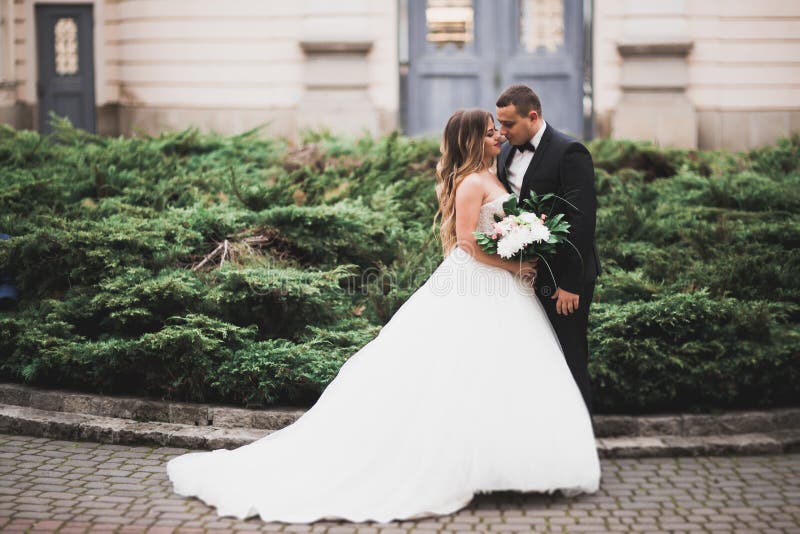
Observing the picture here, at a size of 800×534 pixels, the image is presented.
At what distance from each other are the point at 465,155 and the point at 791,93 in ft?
35.9

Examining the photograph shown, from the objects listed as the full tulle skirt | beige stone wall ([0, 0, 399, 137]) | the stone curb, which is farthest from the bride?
beige stone wall ([0, 0, 399, 137])

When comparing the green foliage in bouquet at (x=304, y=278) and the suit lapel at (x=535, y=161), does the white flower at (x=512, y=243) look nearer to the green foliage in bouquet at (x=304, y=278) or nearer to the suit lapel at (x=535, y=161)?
the suit lapel at (x=535, y=161)

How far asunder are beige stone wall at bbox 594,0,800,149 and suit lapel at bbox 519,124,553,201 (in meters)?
9.41

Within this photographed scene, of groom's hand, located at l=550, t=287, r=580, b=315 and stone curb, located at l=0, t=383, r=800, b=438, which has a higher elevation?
groom's hand, located at l=550, t=287, r=580, b=315

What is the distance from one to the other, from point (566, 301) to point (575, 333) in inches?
10.0

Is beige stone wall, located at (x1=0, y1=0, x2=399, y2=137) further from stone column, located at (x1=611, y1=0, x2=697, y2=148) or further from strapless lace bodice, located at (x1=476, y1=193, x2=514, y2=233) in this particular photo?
strapless lace bodice, located at (x1=476, y1=193, x2=514, y2=233)

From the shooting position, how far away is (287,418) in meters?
6.11

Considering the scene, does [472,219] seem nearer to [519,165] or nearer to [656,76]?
[519,165]

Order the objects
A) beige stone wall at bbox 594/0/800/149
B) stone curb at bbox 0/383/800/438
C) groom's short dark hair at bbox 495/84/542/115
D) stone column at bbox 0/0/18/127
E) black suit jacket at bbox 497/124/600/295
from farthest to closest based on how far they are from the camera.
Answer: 1. stone column at bbox 0/0/18/127
2. beige stone wall at bbox 594/0/800/149
3. stone curb at bbox 0/383/800/438
4. groom's short dark hair at bbox 495/84/542/115
5. black suit jacket at bbox 497/124/600/295

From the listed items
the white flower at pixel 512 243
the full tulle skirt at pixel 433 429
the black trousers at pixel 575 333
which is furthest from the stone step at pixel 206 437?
the white flower at pixel 512 243

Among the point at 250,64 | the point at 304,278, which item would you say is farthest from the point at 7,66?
the point at 304,278

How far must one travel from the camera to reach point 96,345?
251 inches

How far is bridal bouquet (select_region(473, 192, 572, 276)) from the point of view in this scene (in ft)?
Result: 17.0

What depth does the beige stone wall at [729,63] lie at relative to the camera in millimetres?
14258
